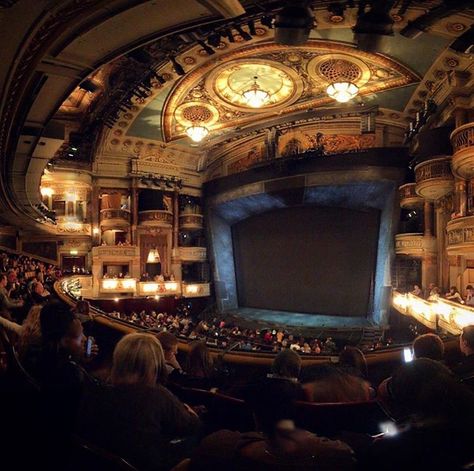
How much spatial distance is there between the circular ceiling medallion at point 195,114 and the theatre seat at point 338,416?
493 inches

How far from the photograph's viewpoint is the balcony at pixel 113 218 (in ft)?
57.4

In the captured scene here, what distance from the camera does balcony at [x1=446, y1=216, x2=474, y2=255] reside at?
825 centimetres

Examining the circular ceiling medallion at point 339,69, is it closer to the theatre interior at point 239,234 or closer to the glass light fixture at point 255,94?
the theatre interior at point 239,234

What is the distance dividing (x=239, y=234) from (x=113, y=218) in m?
6.79

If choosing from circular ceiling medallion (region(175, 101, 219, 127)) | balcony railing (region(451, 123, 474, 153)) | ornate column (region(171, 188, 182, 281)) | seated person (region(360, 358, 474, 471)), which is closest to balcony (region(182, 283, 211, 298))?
ornate column (region(171, 188, 182, 281))

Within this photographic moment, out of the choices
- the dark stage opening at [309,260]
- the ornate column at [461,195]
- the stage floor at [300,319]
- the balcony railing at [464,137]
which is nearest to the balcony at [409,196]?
the dark stage opening at [309,260]

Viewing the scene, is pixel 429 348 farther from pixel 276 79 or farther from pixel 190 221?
pixel 190 221

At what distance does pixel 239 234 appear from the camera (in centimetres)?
2008

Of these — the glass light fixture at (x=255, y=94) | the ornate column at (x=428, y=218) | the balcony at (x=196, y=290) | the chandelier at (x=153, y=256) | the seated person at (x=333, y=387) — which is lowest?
the balcony at (x=196, y=290)

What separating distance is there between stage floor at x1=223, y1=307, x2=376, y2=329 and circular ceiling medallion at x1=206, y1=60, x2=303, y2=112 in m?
8.96

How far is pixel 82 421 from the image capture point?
1.65 meters

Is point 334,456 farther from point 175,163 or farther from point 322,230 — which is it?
point 175,163

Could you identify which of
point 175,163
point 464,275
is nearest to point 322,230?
point 464,275

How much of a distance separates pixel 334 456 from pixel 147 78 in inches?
426
